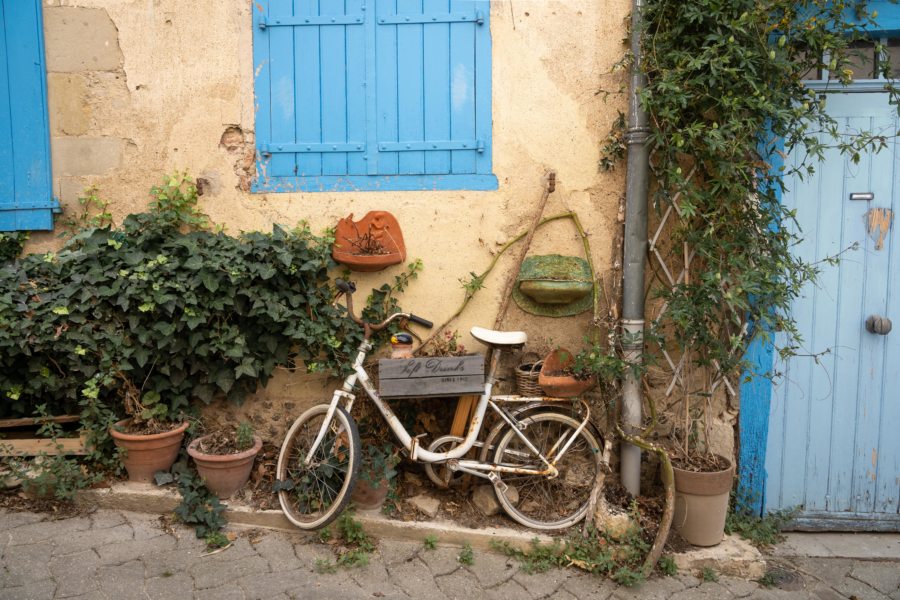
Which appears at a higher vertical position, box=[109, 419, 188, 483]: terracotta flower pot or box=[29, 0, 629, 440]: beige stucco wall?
box=[29, 0, 629, 440]: beige stucco wall

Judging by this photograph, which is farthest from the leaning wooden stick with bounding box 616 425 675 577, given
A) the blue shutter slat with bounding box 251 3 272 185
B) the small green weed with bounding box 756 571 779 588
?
the blue shutter slat with bounding box 251 3 272 185

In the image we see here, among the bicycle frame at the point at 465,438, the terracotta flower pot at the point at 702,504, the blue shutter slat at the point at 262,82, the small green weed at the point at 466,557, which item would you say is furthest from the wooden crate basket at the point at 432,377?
the blue shutter slat at the point at 262,82

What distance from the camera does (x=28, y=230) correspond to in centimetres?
414

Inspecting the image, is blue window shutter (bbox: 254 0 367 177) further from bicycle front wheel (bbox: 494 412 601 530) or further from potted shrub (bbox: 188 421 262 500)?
bicycle front wheel (bbox: 494 412 601 530)

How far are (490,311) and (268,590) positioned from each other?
6.42 ft

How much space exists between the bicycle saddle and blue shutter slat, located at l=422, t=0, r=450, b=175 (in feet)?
3.39

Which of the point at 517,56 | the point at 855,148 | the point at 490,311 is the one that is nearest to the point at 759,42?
the point at 855,148

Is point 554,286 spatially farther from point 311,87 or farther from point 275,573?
point 275,573

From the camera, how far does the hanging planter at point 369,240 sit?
392 cm

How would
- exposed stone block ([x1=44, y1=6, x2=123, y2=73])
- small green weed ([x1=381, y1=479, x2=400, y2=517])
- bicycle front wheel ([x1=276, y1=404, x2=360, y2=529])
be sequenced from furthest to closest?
exposed stone block ([x1=44, y1=6, x2=123, y2=73])
small green weed ([x1=381, y1=479, x2=400, y2=517])
bicycle front wheel ([x1=276, y1=404, x2=360, y2=529])

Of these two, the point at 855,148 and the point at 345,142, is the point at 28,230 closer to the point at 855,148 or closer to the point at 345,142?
the point at 345,142

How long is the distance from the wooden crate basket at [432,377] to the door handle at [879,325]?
7.68 ft

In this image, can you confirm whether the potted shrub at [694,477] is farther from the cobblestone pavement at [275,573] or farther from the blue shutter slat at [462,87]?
the blue shutter slat at [462,87]

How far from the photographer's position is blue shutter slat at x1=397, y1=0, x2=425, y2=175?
3920 millimetres
